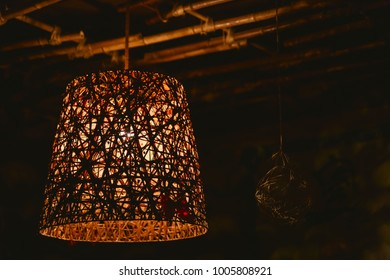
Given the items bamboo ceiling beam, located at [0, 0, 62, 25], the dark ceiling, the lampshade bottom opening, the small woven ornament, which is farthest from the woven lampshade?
the small woven ornament

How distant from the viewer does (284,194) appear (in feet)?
9.89

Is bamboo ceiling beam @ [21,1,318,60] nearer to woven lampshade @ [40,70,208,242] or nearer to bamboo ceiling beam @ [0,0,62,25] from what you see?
bamboo ceiling beam @ [0,0,62,25]

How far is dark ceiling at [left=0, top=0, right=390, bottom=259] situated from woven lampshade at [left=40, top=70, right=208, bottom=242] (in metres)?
0.77

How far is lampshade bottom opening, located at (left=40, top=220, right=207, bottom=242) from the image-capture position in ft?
7.96

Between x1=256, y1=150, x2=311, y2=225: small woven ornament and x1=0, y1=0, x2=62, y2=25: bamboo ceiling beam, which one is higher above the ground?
x1=0, y1=0, x2=62, y2=25: bamboo ceiling beam

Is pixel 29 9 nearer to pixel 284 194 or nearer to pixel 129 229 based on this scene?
pixel 129 229

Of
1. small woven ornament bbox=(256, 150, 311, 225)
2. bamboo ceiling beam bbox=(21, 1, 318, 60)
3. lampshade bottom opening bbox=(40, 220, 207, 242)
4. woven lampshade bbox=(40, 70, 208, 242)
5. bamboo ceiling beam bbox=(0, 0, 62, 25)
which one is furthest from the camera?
small woven ornament bbox=(256, 150, 311, 225)

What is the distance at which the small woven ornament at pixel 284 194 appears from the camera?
300 centimetres

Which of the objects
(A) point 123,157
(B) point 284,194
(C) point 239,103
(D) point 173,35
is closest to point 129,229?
(A) point 123,157

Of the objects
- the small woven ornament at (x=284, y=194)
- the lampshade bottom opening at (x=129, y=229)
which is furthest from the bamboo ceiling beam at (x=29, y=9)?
the small woven ornament at (x=284, y=194)

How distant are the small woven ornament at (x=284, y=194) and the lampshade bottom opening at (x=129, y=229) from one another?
0.73 meters

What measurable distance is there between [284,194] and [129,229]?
88cm

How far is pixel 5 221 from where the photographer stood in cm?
495

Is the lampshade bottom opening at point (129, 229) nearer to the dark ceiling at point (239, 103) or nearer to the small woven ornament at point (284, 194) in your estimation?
the small woven ornament at point (284, 194)
